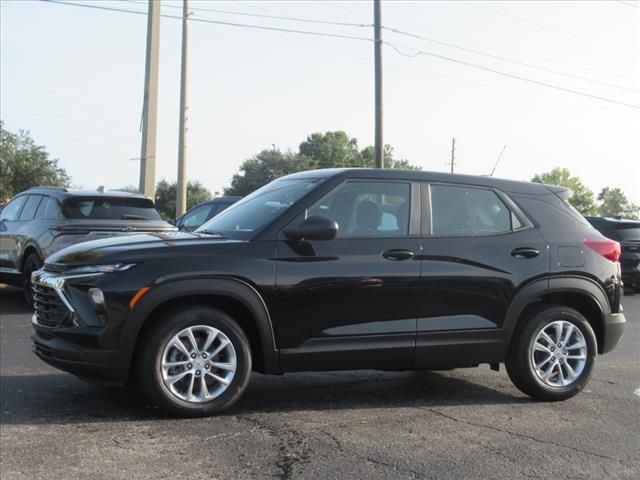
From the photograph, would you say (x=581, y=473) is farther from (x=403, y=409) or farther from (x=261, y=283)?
(x=261, y=283)

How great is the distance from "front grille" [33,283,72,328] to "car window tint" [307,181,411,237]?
184cm

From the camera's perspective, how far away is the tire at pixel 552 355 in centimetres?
571

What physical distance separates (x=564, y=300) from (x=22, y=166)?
29797mm

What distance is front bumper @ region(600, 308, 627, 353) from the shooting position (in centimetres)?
602

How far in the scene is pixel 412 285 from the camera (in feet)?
17.5

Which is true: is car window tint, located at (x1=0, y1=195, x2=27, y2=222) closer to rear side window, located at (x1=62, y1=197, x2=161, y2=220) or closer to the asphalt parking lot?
rear side window, located at (x1=62, y1=197, x2=161, y2=220)

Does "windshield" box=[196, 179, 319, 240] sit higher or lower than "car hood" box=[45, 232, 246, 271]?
higher

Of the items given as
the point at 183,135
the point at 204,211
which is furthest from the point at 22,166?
the point at 204,211

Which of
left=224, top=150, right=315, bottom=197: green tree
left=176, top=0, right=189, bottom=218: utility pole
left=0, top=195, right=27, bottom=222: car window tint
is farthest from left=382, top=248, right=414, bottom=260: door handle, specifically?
left=224, top=150, right=315, bottom=197: green tree

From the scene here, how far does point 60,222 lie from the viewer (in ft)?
32.0

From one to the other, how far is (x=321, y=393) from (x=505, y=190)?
2257 mm

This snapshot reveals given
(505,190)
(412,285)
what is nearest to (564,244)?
(505,190)

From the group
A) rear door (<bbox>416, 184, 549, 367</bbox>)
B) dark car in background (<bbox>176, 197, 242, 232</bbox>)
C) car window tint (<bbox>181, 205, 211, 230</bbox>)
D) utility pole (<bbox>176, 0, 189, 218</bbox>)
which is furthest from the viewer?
utility pole (<bbox>176, 0, 189, 218</bbox>)

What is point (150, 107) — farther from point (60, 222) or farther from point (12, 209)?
point (60, 222)
